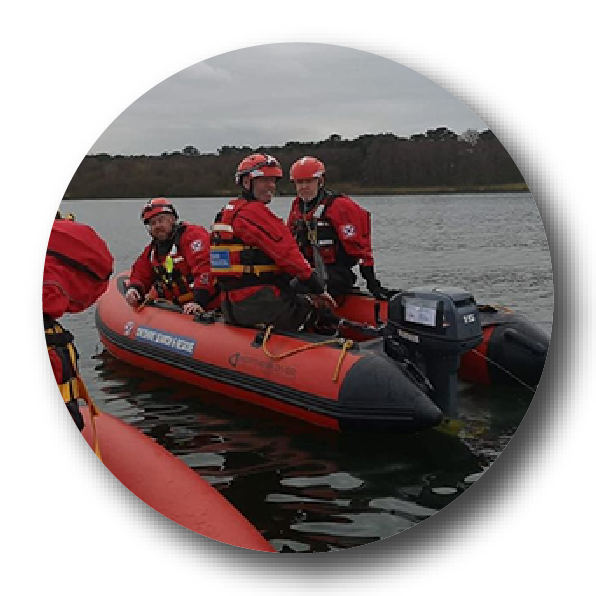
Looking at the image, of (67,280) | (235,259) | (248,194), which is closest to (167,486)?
(67,280)

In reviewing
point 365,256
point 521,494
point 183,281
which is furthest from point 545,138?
point 183,281

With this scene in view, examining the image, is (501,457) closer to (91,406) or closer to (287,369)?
(91,406)

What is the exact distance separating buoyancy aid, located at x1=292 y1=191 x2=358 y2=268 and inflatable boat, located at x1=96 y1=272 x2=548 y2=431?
0.62m

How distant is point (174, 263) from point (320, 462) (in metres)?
1.77

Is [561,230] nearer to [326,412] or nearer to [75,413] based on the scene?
[75,413]

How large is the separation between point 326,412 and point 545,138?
1870 mm

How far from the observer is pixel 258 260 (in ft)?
11.6

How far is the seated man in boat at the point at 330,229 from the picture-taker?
4070 millimetres

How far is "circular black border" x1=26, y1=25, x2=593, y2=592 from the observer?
60.6 inches

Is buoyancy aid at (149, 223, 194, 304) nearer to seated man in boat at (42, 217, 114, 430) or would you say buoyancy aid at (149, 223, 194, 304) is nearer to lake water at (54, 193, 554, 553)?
lake water at (54, 193, 554, 553)

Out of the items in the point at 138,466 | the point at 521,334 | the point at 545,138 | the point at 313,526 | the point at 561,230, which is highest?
the point at 545,138

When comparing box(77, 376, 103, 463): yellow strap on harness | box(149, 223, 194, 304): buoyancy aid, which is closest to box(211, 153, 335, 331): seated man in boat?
box(149, 223, 194, 304): buoyancy aid

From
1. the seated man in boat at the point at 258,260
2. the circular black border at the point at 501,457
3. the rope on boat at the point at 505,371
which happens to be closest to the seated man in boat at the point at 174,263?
the seated man in boat at the point at 258,260

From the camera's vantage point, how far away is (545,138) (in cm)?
143
